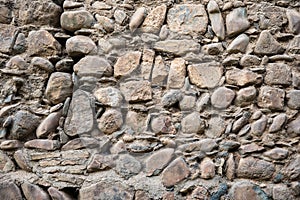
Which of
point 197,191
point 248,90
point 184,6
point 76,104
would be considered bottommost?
point 197,191

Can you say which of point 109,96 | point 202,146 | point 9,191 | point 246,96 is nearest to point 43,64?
point 109,96

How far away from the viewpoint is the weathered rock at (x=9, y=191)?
1477 millimetres

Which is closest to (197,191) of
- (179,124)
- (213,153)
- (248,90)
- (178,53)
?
(213,153)

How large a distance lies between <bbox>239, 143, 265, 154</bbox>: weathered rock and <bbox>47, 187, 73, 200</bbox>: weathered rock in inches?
29.0

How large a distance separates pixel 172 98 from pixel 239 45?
366 mm

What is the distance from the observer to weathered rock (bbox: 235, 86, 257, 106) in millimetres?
1479

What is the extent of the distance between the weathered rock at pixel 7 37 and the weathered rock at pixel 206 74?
80 centimetres

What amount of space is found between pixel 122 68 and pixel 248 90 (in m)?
0.54

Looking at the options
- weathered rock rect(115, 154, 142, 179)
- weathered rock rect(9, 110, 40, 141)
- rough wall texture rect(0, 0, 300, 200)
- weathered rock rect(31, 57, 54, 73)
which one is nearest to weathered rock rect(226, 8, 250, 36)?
rough wall texture rect(0, 0, 300, 200)

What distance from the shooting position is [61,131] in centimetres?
151

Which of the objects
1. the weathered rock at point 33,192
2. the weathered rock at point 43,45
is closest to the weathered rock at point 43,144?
the weathered rock at point 33,192

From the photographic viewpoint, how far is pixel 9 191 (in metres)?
1.48

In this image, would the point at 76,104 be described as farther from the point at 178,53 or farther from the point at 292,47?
the point at 292,47

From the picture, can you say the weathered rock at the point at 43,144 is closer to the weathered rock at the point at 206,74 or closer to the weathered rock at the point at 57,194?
the weathered rock at the point at 57,194
